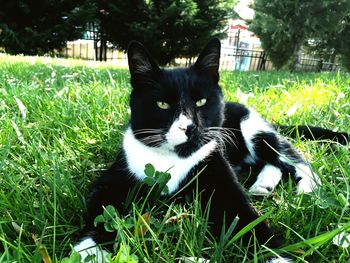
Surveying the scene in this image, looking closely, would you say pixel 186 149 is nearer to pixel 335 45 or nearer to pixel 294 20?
pixel 294 20

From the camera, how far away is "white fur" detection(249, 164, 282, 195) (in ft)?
5.47

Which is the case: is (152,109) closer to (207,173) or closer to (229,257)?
(207,173)

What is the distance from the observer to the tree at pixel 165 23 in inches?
422

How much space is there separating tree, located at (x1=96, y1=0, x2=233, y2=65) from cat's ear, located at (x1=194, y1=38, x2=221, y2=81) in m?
9.26

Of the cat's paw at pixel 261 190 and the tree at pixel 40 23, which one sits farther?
the tree at pixel 40 23

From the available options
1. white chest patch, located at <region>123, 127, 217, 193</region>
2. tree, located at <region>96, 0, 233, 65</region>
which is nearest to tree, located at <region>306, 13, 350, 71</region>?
tree, located at <region>96, 0, 233, 65</region>

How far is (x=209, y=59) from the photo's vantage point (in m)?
1.81

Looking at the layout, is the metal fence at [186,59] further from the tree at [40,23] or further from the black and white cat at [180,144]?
the black and white cat at [180,144]

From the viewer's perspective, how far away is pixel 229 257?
3.68 feet

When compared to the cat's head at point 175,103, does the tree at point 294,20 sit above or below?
above

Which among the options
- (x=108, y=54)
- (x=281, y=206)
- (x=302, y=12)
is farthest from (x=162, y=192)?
(x=108, y=54)

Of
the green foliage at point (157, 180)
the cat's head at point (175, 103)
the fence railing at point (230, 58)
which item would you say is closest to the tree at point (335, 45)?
the fence railing at point (230, 58)

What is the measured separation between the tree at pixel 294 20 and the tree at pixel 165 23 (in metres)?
1.64

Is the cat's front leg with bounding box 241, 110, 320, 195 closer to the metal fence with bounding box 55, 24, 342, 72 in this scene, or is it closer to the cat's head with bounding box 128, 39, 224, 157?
the cat's head with bounding box 128, 39, 224, 157
